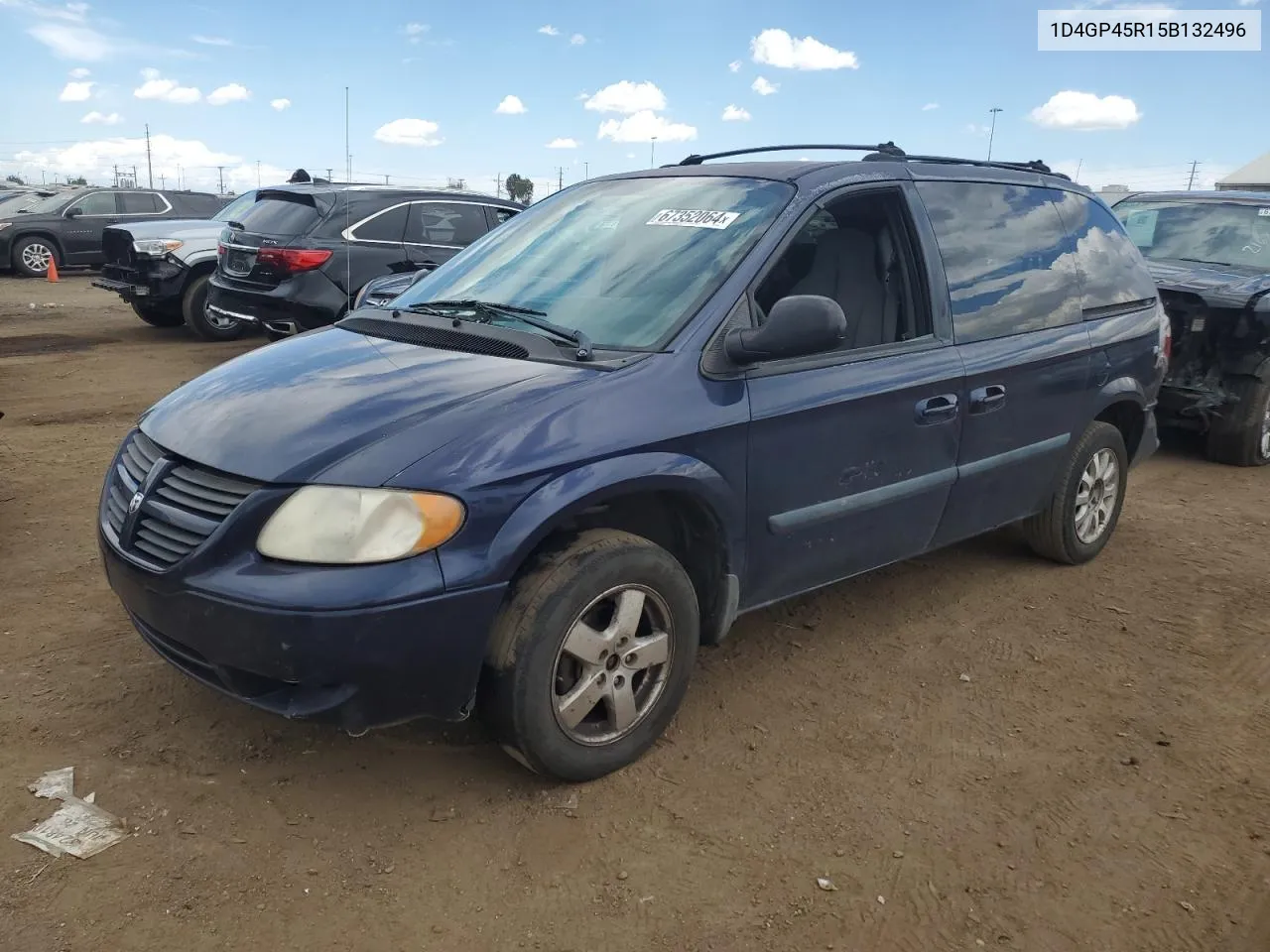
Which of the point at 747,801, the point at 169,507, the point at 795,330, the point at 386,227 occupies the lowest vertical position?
the point at 747,801

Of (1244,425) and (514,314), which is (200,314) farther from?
(1244,425)

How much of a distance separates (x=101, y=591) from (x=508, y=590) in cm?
238

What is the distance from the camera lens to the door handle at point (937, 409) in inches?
142

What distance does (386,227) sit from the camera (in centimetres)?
931

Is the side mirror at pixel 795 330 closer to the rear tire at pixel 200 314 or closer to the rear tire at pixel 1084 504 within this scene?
the rear tire at pixel 1084 504

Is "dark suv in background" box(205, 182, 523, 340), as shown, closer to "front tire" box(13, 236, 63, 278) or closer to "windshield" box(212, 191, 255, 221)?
"windshield" box(212, 191, 255, 221)

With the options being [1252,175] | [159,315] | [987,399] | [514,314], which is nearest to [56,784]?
[514,314]

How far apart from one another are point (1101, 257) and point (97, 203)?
19.0 metres

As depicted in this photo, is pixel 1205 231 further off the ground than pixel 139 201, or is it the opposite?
pixel 139 201

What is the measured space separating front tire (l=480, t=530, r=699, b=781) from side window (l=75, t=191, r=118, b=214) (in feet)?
63.0

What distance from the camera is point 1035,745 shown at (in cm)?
328

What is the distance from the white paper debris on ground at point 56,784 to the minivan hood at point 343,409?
993 mm

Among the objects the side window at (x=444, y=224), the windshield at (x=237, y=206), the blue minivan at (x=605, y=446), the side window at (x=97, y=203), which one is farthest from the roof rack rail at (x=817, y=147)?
the side window at (x=97, y=203)

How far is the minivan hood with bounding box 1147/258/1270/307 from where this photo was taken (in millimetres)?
6801
